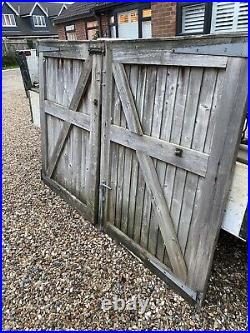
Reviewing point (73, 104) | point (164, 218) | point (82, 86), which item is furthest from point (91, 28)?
point (164, 218)

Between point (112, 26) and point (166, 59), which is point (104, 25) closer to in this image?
point (112, 26)

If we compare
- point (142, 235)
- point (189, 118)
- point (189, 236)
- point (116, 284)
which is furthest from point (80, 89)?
point (116, 284)

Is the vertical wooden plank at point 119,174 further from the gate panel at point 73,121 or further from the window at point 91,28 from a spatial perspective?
the window at point 91,28

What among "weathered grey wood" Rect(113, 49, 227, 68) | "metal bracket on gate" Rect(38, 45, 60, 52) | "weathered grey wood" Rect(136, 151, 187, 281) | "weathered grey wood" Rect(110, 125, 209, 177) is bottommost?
"weathered grey wood" Rect(136, 151, 187, 281)

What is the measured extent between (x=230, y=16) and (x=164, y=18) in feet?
5.51

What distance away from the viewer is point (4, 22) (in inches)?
1105

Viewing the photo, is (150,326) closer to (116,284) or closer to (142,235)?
(116,284)

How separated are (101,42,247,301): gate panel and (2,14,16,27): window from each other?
3261cm

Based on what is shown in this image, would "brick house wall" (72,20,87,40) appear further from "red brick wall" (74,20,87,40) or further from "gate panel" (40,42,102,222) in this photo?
"gate panel" (40,42,102,222)

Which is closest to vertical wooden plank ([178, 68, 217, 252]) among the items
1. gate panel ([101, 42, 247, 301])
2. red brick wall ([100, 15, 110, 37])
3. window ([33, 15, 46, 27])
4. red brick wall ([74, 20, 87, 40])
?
gate panel ([101, 42, 247, 301])

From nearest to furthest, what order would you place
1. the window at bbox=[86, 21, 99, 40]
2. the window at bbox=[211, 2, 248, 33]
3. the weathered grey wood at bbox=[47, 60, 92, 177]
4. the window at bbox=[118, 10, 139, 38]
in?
the weathered grey wood at bbox=[47, 60, 92, 177] < the window at bbox=[211, 2, 248, 33] < the window at bbox=[118, 10, 139, 38] < the window at bbox=[86, 21, 99, 40]

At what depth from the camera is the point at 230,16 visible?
4.82m

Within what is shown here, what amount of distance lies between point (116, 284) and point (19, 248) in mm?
1456

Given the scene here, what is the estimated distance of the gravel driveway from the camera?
2426 millimetres
